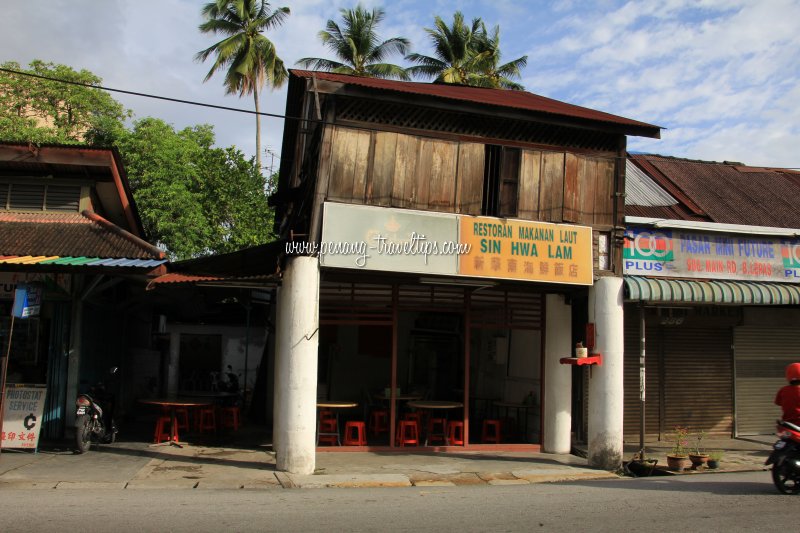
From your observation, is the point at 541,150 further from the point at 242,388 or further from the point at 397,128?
the point at 242,388

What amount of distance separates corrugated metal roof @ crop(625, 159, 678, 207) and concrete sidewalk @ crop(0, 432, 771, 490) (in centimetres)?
563

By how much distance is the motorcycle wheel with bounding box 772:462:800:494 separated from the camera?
8.65m

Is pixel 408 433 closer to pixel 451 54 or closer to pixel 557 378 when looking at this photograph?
pixel 557 378

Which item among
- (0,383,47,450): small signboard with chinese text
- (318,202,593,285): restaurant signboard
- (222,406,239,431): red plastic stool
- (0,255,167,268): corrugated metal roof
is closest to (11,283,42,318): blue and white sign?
(0,255,167,268): corrugated metal roof

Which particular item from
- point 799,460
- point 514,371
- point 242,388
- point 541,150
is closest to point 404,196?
point 541,150

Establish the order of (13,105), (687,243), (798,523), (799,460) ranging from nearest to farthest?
1. (798,523)
2. (799,460)
3. (687,243)
4. (13,105)

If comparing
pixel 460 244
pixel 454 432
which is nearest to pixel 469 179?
pixel 460 244

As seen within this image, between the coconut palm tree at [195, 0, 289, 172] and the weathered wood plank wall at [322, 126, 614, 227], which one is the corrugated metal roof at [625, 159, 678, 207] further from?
the coconut palm tree at [195, 0, 289, 172]

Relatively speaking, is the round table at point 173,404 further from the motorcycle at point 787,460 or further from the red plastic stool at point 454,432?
the motorcycle at point 787,460

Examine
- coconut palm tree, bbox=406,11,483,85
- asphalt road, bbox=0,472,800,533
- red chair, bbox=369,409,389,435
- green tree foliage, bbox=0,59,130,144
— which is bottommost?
asphalt road, bbox=0,472,800,533

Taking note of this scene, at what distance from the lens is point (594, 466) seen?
465 inches

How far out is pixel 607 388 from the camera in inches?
467

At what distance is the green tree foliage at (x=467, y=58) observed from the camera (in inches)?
1243

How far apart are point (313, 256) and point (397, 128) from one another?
9.08 feet
